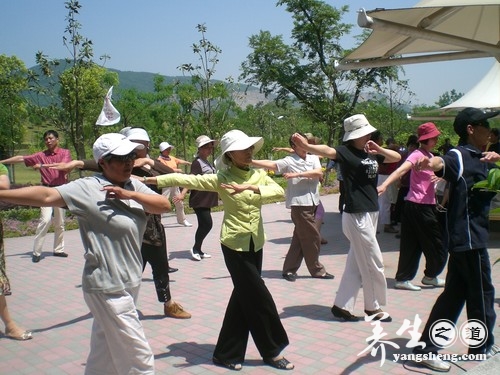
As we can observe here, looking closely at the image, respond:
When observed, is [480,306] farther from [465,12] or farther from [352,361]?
[465,12]

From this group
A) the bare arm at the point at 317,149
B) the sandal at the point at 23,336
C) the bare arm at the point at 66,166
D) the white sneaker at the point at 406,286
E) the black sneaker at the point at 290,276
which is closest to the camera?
the bare arm at the point at 66,166

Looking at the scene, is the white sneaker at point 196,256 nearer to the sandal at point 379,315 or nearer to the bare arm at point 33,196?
the sandal at point 379,315

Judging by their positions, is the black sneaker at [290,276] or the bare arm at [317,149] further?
the black sneaker at [290,276]

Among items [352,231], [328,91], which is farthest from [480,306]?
[328,91]

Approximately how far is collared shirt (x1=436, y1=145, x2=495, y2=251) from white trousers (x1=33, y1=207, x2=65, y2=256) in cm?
618

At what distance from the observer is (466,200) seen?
12.3 feet

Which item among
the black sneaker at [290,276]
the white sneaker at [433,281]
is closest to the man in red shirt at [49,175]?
the black sneaker at [290,276]

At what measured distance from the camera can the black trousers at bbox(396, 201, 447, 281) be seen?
6.23 meters

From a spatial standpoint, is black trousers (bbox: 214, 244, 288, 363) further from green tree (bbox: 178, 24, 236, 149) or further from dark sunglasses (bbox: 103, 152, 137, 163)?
green tree (bbox: 178, 24, 236, 149)

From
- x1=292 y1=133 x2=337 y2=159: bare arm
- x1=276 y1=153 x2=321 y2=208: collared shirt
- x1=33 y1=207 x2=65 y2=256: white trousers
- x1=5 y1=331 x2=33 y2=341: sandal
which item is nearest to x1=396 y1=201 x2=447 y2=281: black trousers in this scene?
x1=276 y1=153 x2=321 y2=208: collared shirt

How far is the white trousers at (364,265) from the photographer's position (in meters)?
4.80

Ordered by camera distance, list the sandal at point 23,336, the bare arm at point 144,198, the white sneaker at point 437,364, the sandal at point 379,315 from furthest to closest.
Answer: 1. the sandal at point 379,315
2. the sandal at point 23,336
3. the white sneaker at point 437,364
4. the bare arm at point 144,198

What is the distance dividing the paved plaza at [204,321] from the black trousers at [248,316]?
152 mm

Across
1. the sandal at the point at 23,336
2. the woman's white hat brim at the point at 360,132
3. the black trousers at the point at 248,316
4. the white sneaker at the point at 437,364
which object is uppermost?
the woman's white hat brim at the point at 360,132
